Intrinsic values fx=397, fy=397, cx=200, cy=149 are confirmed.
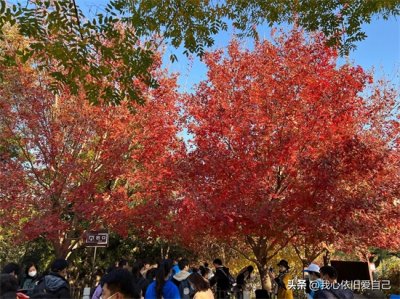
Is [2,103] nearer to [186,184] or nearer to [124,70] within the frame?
[186,184]

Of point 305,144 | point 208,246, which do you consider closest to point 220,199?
point 305,144

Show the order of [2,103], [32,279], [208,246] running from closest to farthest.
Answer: [32,279], [2,103], [208,246]

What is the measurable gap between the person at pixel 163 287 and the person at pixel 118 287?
2.31 meters

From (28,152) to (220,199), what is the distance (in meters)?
7.49

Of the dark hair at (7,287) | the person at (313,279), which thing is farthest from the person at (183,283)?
the dark hair at (7,287)

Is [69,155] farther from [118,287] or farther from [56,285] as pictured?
[118,287]

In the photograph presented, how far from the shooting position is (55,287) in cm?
490

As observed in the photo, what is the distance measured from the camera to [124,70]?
6.32 m

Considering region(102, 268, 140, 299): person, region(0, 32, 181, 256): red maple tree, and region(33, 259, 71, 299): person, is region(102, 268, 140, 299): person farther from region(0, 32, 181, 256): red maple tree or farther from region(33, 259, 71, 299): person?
region(0, 32, 181, 256): red maple tree

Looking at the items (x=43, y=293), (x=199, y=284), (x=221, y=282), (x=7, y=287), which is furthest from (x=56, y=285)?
(x=221, y=282)

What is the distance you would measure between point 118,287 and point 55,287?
86.6 inches

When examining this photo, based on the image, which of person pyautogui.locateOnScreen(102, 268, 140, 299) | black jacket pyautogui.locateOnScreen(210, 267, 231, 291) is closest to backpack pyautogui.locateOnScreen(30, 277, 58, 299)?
person pyautogui.locateOnScreen(102, 268, 140, 299)

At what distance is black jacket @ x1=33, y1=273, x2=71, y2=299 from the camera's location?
4.84 meters

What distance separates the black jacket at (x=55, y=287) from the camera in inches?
191
